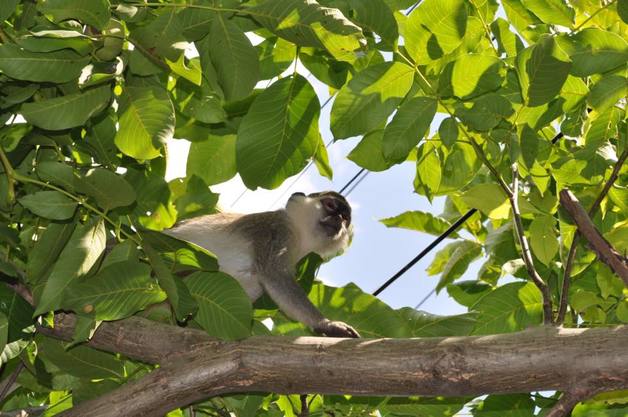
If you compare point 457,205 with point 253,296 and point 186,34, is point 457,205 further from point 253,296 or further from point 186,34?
point 186,34

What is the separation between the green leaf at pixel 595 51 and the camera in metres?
3.10

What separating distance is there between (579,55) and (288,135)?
1.19m

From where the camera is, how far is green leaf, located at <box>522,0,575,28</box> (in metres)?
3.41

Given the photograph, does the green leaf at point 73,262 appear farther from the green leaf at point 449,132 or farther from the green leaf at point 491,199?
the green leaf at point 491,199

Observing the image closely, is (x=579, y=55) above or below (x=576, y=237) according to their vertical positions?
above

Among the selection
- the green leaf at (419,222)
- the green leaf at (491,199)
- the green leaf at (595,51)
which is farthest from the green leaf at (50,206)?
the green leaf at (419,222)

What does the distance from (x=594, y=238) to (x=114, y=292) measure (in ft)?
6.24

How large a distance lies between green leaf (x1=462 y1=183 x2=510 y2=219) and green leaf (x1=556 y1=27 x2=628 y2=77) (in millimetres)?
735

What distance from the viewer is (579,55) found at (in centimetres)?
314

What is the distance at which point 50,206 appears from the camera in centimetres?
281

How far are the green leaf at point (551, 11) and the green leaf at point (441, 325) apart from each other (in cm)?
130

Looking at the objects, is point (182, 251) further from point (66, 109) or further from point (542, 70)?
point (542, 70)

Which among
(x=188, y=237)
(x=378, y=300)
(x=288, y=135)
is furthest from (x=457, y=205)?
(x=188, y=237)

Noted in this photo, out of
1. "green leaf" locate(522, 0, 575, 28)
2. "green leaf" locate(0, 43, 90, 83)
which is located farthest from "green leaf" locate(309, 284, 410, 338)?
"green leaf" locate(0, 43, 90, 83)
